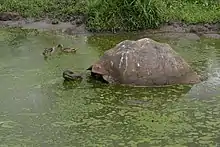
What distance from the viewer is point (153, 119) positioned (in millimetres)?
4918

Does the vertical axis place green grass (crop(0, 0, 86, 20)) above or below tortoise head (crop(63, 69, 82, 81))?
above

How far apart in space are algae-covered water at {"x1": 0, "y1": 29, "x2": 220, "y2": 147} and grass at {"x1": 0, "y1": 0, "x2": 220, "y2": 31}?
2021mm

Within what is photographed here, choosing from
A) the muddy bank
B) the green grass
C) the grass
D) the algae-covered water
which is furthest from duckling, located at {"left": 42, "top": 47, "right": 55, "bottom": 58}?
the green grass

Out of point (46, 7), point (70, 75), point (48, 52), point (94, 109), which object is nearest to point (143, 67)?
point (70, 75)

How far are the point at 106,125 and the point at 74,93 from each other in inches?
38.6

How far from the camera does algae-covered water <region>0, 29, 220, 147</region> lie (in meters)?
4.50

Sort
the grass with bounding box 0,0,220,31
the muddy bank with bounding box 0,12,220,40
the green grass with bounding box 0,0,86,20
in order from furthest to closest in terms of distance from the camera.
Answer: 1. the green grass with bounding box 0,0,86,20
2. the grass with bounding box 0,0,220,31
3. the muddy bank with bounding box 0,12,220,40

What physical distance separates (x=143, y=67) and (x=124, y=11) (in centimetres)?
327

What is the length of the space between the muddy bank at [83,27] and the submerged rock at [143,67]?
2.63 metres

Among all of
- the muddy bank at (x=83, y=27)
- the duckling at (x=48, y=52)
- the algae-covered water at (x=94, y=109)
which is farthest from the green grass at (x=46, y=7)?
the algae-covered water at (x=94, y=109)

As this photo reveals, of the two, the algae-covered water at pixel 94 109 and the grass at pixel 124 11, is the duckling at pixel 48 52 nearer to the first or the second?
the algae-covered water at pixel 94 109

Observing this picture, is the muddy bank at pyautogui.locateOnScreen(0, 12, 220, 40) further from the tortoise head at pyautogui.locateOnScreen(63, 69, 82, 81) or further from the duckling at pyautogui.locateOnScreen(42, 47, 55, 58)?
the tortoise head at pyautogui.locateOnScreen(63, 69, 82, 81)

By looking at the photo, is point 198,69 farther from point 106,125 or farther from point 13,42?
point 13,42

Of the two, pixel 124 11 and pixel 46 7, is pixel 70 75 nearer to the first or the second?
pixel 124 11
